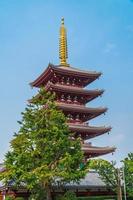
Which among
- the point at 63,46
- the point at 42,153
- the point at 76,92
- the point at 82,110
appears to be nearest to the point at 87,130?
the point at 82,110

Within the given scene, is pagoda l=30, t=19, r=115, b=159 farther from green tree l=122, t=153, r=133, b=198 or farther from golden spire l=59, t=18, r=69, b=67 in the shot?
green tree l=122, t=153, r=133, b=198

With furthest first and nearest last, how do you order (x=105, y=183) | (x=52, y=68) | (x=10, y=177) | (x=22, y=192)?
(x=52, y=68) < (x=105, y=183) < (x=22, y=192) < (x=10, y=177)

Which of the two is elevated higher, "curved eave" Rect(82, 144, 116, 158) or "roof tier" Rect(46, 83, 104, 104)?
"roof tier" Rect(46, 83, 104, 104)

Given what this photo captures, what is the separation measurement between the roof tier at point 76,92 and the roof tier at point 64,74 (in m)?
1.54

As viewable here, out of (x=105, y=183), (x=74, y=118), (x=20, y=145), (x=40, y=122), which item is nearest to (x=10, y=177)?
(x=20, y=145)

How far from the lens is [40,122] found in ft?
115

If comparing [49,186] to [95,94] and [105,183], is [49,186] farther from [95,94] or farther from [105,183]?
[95,94]

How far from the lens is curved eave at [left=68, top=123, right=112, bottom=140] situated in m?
52.0

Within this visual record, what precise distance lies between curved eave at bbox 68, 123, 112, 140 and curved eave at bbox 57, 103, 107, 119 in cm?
191

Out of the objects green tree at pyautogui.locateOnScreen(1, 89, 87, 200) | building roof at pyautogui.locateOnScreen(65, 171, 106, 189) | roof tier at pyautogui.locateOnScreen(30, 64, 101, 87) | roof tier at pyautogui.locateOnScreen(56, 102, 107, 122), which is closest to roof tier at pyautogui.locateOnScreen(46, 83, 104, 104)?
roof tier at pyautogui.locateOnScreen(30, 64, 101, 87)

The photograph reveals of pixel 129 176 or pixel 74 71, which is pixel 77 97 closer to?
pixel 74 71

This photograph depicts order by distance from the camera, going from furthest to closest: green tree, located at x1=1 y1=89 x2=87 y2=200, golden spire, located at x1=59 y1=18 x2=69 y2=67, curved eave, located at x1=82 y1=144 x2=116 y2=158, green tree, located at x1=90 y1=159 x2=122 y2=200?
→ 1. golden spire, located at x1=59 y1=18 x2=69 y2=67
2. curved eave, located at x1=82 y1=144 x2=116 y2=158
3. green tree, located at x1=90 y1=159 x2=122 y2=200
4. green tree, located at x1=1 y1=89 x2=87 y2=200

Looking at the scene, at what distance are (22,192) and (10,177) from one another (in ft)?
21.3

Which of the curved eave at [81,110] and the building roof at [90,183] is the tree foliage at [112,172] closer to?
the building roof at [90,183]
